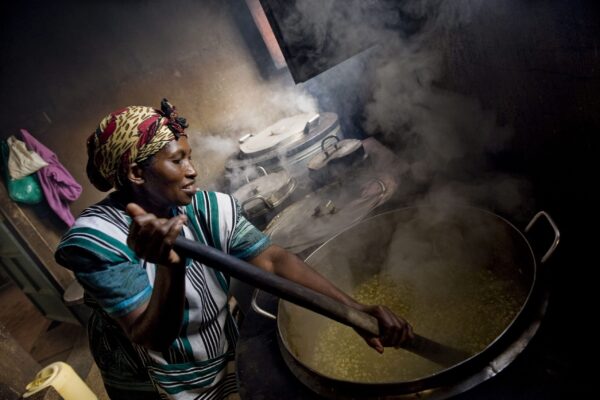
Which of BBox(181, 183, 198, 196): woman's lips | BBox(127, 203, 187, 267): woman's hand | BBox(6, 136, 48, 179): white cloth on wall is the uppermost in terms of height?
BBox(6, 136, 48, 179): white cloth on wall

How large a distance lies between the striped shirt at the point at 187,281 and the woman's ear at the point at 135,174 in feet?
0.61

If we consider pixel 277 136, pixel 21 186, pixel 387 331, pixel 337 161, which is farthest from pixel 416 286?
pixel 21 186

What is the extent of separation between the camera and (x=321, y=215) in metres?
3.22

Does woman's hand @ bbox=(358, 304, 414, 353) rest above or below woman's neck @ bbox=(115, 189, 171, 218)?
below

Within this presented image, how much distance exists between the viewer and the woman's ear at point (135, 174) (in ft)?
5.96

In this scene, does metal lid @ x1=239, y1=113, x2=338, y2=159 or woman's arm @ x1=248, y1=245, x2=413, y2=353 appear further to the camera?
metal lid @ x1=239, y1=113, x2=338, y2=159

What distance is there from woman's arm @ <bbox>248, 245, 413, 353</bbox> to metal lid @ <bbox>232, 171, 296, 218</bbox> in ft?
4.57

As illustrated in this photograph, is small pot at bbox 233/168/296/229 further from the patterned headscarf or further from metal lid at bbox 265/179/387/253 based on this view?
the patterned headscarf

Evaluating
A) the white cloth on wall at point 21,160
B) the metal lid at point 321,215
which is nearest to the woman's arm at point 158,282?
the metal lid at point 321,215

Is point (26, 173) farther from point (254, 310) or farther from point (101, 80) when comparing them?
point (254, 310)

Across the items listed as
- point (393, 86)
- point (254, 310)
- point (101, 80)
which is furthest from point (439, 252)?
point (101, 80)

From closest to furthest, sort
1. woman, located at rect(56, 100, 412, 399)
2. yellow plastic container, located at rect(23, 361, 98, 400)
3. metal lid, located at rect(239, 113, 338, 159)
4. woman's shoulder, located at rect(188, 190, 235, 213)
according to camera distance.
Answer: woman, located at rect(56, 100, 412, 399) → woman's shoulder, located at rect(188, 190, 235, 213) → yellow plastic container, located at rect(23, 361, 98, 400) → metal lid, located at rect(239, 113, 338, 159)

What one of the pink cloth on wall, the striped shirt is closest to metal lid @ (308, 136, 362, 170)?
the striped shirt

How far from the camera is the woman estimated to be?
1.44m
